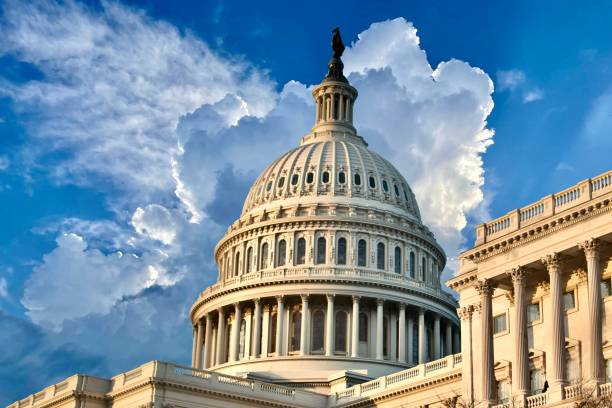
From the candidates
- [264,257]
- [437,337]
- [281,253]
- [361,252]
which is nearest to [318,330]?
[361,252]

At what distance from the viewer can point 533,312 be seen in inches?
2426

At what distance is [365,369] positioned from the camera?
108125 mm

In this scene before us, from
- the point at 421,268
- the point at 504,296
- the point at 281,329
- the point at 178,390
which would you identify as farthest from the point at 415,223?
the point at 504,296

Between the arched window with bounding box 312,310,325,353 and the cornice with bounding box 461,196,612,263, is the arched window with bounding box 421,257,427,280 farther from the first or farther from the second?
the cornice with bounding box 461,196,612,263

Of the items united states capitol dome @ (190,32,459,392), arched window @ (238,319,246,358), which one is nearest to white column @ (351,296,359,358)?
united states capitol dome @ (190,32,459,392)

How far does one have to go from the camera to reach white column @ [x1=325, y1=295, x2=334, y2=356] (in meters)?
110

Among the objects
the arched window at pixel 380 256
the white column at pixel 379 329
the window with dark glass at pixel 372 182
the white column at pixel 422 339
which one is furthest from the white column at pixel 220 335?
the window with dark glass at pixel 372 182

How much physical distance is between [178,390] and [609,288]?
1523 inches

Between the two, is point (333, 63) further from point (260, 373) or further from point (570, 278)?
point (570, 278)

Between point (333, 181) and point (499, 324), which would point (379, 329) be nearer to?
point (333, 181)

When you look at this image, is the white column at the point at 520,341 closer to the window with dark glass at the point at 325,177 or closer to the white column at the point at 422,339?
the white column at the point at 422,339

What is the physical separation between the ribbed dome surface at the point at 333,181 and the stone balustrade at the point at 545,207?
5716cm

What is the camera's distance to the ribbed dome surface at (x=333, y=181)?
121750 millimetres

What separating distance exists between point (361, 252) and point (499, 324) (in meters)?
53.9
